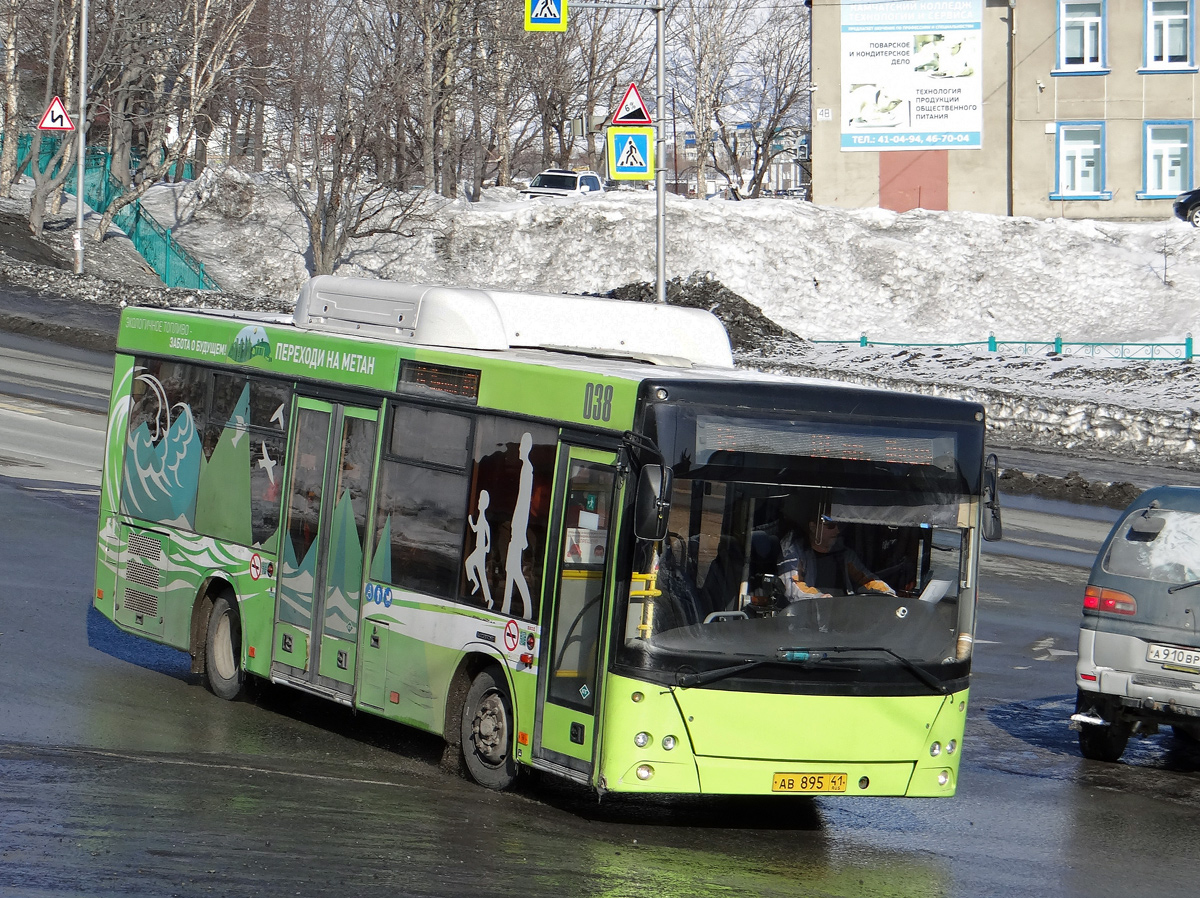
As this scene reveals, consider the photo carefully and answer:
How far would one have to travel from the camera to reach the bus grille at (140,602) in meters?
11.6

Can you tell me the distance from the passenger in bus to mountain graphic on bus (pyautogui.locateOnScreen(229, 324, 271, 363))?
181 inches

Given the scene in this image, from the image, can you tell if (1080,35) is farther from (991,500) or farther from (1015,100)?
(991,500)

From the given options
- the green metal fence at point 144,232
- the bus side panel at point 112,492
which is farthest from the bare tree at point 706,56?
the bus side panel at point 112,492

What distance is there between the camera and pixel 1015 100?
159ft

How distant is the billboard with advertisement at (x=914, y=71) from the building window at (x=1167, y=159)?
5.36 metres

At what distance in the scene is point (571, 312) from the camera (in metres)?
9.74

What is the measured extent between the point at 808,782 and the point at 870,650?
740mm

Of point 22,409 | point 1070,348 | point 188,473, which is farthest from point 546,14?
point 1070,348

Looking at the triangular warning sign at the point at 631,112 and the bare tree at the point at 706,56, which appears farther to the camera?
the bare tree at the point at 706,56

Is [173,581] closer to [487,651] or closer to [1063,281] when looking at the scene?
[487,651]

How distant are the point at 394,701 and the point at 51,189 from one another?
36638 mm

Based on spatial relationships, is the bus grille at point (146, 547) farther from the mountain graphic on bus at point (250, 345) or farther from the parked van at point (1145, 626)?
the parked van at point (1145, 626)

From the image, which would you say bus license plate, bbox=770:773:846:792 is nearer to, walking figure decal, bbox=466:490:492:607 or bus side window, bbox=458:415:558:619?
bus side window, bbox=458:415:558:619

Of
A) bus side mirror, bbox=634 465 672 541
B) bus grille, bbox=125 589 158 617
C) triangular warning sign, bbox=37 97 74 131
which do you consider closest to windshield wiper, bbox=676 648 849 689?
bus side mirror, bbox=634 465 672 541
